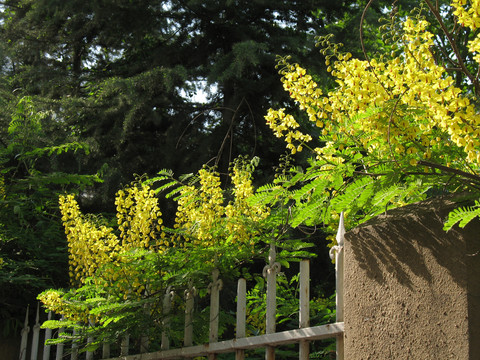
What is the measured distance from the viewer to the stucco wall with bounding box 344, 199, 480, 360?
7.07ft

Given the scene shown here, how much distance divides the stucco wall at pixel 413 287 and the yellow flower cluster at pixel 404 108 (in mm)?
265

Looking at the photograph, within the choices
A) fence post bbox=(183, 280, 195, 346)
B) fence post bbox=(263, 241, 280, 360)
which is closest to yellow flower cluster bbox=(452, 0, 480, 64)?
→ fence post bbox=(263, 241, 280, 360)

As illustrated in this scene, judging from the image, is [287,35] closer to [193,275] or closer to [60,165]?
[60,165]

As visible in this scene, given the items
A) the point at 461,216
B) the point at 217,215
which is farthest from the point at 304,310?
the point at 217,215

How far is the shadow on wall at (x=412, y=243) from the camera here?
221 centimetres

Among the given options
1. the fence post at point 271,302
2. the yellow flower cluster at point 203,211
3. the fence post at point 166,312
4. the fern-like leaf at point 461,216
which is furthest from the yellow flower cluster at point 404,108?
the fence post at point 166,312

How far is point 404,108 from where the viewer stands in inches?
96.4

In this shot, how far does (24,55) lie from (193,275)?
229 inches

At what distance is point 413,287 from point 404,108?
680 mm

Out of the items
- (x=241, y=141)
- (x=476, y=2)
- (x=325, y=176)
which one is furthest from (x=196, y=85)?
(x=476, y=2)

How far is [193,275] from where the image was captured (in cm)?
382

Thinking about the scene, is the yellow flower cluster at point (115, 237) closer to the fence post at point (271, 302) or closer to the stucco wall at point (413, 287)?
the fence post at point (271, 302)

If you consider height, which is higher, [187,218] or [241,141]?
[241,141]

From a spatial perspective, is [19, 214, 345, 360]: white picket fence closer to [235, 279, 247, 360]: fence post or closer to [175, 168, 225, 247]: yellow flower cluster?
[235, 279, 247, 360]: fence post
